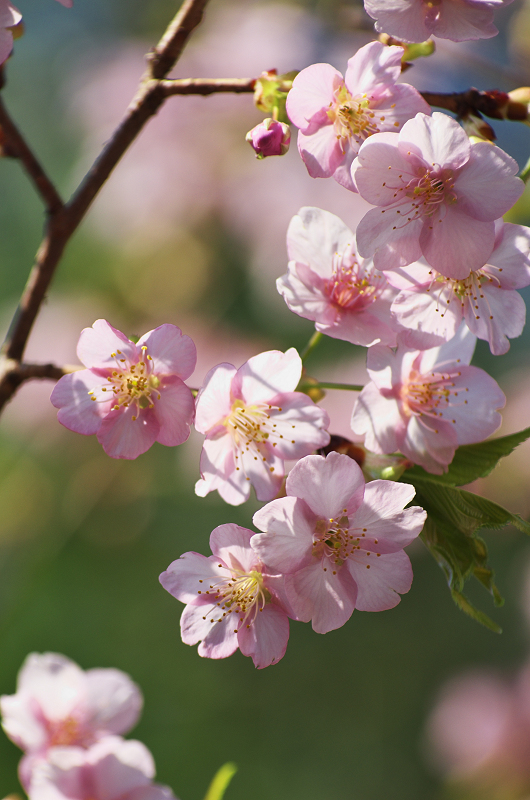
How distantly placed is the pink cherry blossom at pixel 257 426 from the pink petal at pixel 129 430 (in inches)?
2.3

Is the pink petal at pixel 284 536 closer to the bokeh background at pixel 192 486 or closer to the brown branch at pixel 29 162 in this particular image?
the brown branch at pixel 29 162

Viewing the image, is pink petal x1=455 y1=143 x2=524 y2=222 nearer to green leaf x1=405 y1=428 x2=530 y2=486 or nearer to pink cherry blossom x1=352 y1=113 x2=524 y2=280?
pink cherry blossom x1=352 y1=113 x2=524 y2=280

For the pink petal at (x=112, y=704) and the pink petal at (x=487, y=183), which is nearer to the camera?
the pink petal at (x=487, y=183)

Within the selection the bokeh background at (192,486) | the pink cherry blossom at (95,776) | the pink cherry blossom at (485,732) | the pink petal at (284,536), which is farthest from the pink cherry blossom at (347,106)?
the pink cherry blossom at (485,732)

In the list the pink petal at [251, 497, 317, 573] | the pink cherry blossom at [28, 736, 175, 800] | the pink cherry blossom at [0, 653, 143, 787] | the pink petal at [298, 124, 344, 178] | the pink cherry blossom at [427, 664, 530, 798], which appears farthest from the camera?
the pink cherry blossom at [427, 664, 530, 798]

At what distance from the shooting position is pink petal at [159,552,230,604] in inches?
25.0

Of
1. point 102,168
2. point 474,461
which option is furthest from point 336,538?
point 102,168

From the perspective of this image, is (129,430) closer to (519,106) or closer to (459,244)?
(459,244)

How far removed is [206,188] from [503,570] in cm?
197

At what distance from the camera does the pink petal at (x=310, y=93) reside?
25.9 inches

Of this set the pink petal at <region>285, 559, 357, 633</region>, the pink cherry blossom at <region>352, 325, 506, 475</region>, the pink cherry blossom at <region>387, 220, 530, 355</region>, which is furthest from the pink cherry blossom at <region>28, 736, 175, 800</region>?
the pink cherry blossom at <region>387, 220, 530, 355</region>

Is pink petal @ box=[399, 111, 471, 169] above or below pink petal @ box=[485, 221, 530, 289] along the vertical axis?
above

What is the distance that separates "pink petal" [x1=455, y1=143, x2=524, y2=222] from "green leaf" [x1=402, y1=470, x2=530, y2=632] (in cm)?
21

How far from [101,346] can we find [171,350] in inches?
3.0
